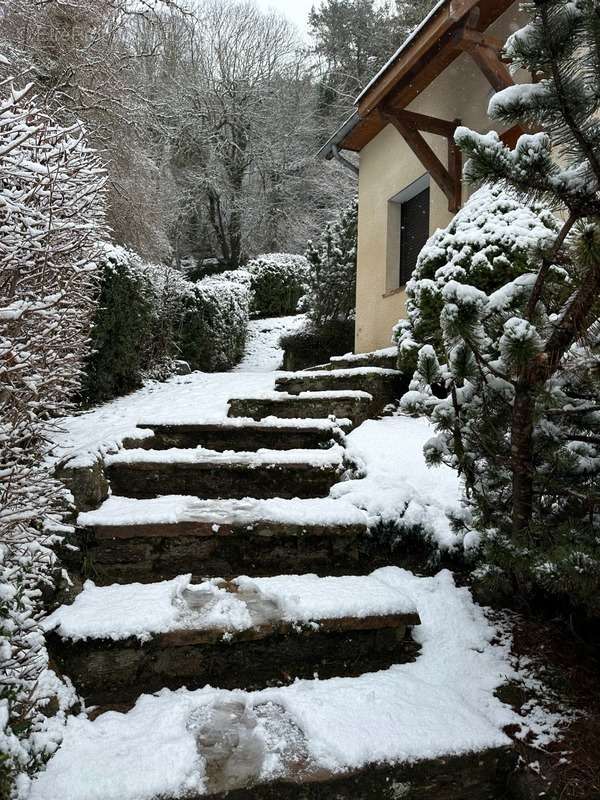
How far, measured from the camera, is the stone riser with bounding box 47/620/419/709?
65.0 inches

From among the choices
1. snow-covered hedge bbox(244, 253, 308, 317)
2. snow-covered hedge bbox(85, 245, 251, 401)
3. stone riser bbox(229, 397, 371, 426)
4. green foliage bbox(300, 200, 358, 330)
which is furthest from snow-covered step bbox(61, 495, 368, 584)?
snow-covered hedge bbox(244, 253, 308, 317)

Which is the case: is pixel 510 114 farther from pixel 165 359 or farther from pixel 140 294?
pixel 165 359

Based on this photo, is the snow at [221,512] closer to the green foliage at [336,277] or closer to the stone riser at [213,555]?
the stone riser at [213,555]

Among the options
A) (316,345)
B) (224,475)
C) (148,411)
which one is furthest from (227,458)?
(316,345)

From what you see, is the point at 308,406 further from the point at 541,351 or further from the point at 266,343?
the point at 266,343

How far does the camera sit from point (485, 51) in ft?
14.0

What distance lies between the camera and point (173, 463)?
108 inches

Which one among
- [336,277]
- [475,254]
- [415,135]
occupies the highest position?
[415,135]

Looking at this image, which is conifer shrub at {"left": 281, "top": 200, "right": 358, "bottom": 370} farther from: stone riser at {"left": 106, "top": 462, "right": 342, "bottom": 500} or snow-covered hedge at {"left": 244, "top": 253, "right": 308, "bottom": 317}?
stone riser at {"left": 106, "top": 462, "right": 342, "bottom": 500}

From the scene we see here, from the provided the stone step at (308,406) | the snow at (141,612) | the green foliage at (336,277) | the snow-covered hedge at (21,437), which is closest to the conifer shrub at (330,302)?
the green foliage at (336,277)

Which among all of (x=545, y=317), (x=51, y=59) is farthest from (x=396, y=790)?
(x=51, y=59)

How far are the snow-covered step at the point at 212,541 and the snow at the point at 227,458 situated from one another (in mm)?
340

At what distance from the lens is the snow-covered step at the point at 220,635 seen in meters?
1.66

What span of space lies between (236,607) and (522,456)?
1045 millimetres
